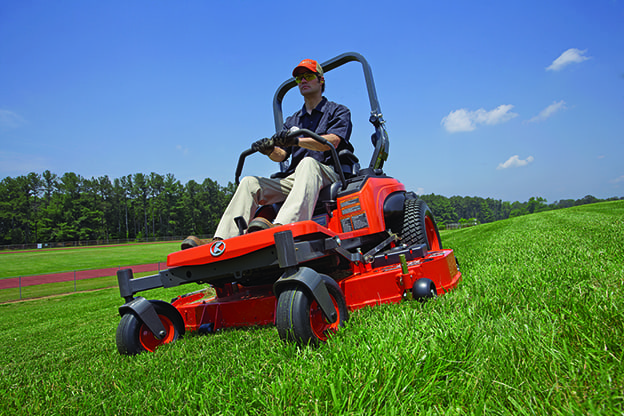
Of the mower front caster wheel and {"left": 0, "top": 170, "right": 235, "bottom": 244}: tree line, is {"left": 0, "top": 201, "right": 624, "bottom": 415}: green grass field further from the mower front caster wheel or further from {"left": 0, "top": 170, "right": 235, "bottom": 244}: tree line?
{"left": 0, "top": 170, "right": 235, "bottom": 244}: tree line

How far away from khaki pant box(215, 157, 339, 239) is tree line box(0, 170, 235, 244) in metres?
90.1

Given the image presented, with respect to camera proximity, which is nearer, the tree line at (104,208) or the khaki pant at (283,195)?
the khaki pant at (283,195)

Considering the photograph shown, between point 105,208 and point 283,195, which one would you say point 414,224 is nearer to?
point 283,195

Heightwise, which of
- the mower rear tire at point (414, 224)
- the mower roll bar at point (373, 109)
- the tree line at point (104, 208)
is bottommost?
the mower rear tire at point (414, 224)

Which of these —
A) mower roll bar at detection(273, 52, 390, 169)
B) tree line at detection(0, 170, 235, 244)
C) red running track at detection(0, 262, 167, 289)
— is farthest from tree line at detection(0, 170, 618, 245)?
mower roll bar at detection(273, 52, 390, 169)

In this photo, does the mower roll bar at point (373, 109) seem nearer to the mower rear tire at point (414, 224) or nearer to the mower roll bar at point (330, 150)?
the mower rear tire at point (414, 224)

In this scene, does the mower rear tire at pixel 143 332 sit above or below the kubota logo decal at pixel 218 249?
below

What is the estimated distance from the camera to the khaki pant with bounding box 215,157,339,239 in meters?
2.75

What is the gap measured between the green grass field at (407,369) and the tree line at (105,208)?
91275 millimetres

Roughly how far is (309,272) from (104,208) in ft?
336

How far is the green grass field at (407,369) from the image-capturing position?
1160mm

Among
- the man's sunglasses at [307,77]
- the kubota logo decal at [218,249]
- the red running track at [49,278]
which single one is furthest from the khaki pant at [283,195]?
the red running track at [49,278]

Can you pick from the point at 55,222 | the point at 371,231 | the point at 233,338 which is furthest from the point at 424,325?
the point at 55,222

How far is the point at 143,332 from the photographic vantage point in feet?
8.58
